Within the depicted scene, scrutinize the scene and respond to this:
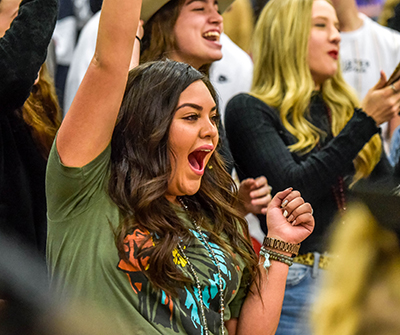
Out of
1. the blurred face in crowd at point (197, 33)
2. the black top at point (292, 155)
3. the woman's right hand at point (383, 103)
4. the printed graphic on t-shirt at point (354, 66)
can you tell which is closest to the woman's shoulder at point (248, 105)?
the black top at point (292, 155)

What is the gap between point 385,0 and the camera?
1.48 metres

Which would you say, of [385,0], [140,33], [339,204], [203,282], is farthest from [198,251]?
[385,0]

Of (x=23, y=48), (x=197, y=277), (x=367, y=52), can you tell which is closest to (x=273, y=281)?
(x=197, y=277)

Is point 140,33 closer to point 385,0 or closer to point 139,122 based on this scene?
point 139,122

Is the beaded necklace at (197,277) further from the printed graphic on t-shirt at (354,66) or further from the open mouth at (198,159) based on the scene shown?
the printed graphic on t-shirt at (354,66)

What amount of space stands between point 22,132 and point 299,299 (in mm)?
702

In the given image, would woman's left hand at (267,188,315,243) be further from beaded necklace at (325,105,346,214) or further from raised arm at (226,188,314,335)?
beaded necklace at (325,105,346,214)

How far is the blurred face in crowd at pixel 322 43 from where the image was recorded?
1.40 metres

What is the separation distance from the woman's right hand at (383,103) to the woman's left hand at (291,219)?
1.49 ft

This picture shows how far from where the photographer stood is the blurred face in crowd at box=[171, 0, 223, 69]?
1.25 m

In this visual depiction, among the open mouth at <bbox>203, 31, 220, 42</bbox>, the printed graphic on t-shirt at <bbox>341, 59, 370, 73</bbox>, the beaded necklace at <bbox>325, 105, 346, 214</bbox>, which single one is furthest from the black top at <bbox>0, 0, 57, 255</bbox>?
the printed graphic on t-shirt at <bbox>341, 59, 370, 73</bbox>

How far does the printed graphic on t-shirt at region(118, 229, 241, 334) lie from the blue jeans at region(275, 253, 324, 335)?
395 mm

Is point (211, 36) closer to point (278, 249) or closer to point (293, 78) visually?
point (293, 78)

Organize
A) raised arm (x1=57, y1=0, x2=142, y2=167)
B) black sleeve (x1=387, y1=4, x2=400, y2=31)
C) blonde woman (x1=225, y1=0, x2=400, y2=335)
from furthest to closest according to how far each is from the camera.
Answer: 1. black sleeve (x1=387, y1=4, x2=400, y2=31)
2. blonde woman (x1=225, y1=0, x2=400, y2=335)
3. raised arm (x1=57, y1=0, x2=142, y2=167)
